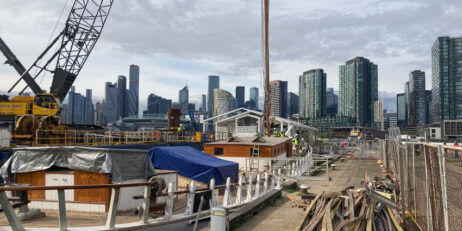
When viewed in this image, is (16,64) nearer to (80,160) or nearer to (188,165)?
(188,165)

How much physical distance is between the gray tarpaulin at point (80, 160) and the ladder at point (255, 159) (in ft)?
47.1

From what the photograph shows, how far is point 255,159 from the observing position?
2400 centimetres

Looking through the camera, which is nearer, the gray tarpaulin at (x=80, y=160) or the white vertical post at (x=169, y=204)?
the white vertical post at (x=169, y=204)

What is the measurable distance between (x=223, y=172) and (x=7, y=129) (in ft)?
62.8

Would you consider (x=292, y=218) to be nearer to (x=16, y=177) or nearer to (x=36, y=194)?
(x=36, y=194)

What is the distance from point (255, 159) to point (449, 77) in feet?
674

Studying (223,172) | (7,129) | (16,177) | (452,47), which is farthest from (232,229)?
(452,47)

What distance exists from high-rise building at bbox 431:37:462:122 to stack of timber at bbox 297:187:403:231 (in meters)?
206

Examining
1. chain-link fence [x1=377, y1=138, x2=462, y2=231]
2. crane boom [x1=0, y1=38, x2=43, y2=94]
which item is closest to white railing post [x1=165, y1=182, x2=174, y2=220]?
chain-link fence [x1=377, y1=138, x2=462, y2=231]

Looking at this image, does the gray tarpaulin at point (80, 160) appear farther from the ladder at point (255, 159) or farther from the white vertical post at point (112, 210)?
the ladder at point (255, 159)

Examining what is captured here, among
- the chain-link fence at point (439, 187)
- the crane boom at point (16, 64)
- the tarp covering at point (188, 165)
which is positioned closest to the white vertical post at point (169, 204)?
the tarp covering at point (188, 165)

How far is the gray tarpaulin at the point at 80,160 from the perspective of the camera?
9.33m


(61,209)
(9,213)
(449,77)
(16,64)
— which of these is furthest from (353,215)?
(449,77)

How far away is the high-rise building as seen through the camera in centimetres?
18100
